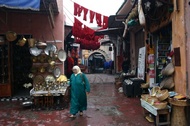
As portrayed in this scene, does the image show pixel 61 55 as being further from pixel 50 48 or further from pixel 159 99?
pixel 159 99

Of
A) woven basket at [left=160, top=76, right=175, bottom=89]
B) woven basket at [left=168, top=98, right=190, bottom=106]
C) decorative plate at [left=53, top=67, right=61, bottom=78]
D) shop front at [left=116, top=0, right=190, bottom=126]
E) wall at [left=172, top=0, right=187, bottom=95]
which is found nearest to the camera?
woven basket at [left=168, top=98, right=190, bottom=106]

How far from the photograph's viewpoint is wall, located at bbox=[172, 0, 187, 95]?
474 cm

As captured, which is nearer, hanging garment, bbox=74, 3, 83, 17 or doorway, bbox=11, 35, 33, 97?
hanging garment, bbox=74, 3, 83, 17

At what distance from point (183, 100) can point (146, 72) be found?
3811 mm

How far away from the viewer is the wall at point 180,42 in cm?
474

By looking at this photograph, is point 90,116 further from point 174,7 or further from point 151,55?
point 174,7

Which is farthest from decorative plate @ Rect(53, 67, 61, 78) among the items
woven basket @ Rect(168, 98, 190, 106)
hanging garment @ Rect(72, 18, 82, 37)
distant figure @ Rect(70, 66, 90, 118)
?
woven basket @ Rect(168, 98, 190, 106)

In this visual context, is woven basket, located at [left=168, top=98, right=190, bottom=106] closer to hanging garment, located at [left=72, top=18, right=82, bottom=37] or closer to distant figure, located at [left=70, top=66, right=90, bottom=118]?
distant figure, located at [left=70, top=66, right=90, bottom=118]

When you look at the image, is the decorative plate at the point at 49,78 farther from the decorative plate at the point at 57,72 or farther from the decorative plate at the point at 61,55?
the decorative plate at the point at 61,55

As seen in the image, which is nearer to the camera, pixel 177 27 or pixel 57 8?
pixel 177 27

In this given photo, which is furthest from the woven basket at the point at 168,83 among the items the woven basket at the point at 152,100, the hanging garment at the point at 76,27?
the hanging garment at the point at 76,27

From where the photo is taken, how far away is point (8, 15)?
830cm

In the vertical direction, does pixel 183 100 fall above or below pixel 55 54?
below

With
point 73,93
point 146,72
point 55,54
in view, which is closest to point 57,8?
point 55,54
